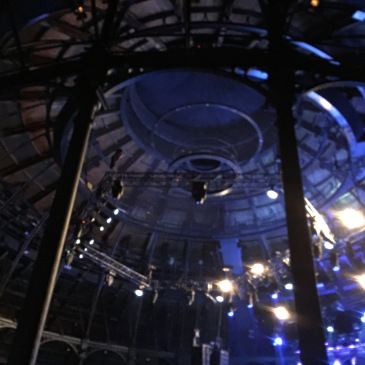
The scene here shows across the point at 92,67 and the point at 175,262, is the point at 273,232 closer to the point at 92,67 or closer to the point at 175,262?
the point at 175,262

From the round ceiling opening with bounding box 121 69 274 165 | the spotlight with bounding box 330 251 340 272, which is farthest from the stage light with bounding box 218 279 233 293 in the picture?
the round ceiling opening with bounding box 121 69 274 165

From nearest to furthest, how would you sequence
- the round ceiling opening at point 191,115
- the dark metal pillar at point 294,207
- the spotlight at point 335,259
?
the dark metal pillar at point 294,207 < the round ceiling opening at point 191,115 < the spotlight at point 335,259

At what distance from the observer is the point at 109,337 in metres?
21.9

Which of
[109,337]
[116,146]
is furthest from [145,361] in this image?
[116,146]

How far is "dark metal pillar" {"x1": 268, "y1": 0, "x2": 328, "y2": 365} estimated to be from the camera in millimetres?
5000

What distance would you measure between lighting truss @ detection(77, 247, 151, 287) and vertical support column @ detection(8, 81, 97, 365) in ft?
36.6

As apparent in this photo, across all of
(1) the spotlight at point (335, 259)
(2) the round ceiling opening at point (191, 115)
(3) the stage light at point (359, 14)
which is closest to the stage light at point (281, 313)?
(1) the spotlight at point (335, 259)

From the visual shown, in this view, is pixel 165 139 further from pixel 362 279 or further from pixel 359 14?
pixel 362 279

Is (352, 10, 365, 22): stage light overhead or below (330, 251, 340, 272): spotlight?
overhead

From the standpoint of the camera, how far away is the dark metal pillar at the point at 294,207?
16.4 feet

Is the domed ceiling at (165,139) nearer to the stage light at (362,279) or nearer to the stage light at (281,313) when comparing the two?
the stage light at (362,279)

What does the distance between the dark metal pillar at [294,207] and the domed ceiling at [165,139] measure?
352 mm

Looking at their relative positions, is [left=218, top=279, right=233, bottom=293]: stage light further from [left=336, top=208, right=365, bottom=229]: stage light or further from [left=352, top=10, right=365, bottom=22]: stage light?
[left=352, top=10, right=365, bottom=22]: stage light

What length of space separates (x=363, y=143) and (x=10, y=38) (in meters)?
12.7
